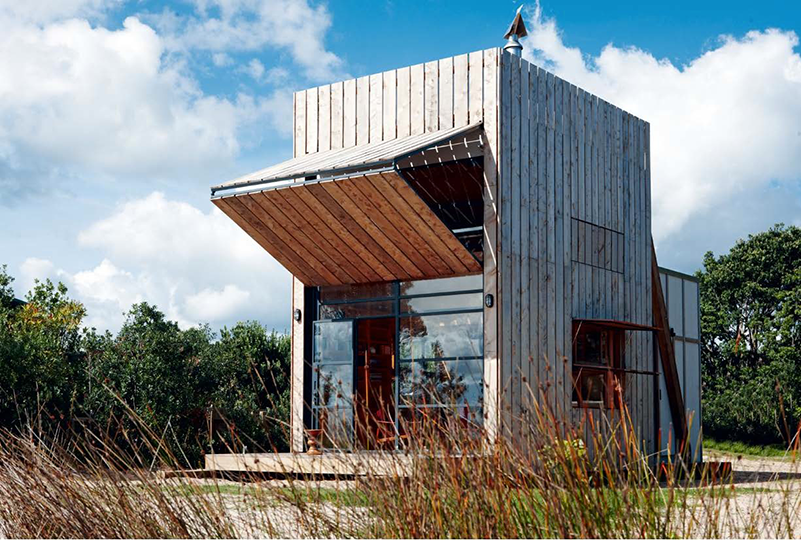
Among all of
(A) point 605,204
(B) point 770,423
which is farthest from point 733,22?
(B) point 770,423

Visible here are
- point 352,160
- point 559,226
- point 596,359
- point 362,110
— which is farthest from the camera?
point 596,359

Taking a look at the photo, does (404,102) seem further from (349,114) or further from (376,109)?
(349,114)

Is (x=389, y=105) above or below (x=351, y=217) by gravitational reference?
above

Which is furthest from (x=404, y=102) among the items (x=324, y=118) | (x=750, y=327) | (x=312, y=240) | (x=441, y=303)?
(x=750, y=327)

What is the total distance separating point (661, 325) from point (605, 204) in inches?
106

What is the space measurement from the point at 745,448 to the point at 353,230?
58.2 ft

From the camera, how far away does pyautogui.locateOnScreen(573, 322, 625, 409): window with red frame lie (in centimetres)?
1320

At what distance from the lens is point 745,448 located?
25656 millimetres

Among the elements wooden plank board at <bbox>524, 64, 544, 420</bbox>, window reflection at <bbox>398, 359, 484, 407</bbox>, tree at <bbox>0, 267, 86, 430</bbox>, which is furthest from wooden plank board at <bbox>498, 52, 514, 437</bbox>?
tree at <bbox>0, 267, 86, 430</bbox>

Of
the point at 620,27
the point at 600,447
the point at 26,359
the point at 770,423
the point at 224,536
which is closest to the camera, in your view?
the point at 600,447

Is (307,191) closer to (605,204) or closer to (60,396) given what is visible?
(605,204)

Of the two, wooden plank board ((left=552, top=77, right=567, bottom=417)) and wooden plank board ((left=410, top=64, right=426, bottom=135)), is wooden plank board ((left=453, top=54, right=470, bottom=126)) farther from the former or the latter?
wooden plank board ((left=552, top=77, right=567, bottom=417))

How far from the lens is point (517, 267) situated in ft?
39.2

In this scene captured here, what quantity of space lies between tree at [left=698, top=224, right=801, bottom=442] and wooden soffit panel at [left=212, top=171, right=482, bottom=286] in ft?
55.2
